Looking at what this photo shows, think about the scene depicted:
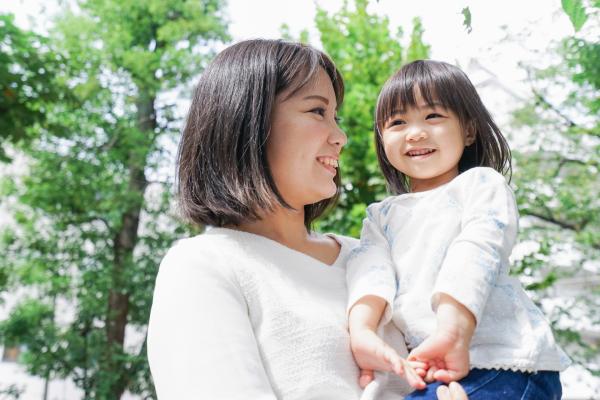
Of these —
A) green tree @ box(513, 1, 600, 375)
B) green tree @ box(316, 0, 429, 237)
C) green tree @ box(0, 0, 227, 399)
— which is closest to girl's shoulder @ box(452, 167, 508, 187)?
green tree @ box(316, 0, 429, 237)

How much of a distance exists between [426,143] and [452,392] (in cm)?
46

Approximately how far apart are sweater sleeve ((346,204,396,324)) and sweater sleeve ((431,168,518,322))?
0.09 meters

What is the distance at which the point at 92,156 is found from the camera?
14.5ft

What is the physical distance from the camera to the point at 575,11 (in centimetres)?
86

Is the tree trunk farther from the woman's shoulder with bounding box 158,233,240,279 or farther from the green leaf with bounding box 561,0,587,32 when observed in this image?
the green leaf with bounding box 561,0,587,32

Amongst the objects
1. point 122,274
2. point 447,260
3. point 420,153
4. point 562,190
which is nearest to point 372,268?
point 447,260

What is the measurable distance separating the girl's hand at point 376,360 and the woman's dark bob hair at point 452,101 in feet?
1.48

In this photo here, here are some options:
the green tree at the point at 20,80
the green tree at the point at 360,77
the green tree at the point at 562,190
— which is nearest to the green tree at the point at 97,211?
the green tree at the point at 20,80

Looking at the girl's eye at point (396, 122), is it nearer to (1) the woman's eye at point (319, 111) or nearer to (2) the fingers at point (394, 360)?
(1) the woman's eye at point (319, 111)

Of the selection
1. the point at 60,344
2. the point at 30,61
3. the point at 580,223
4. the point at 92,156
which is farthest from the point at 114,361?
the point at 580,223

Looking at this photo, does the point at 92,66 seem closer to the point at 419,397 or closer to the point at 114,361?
the point at 114,361

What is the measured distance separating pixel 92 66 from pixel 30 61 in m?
1.56

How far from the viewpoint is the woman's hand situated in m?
0.77

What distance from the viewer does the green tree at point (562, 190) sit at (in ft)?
10.9
